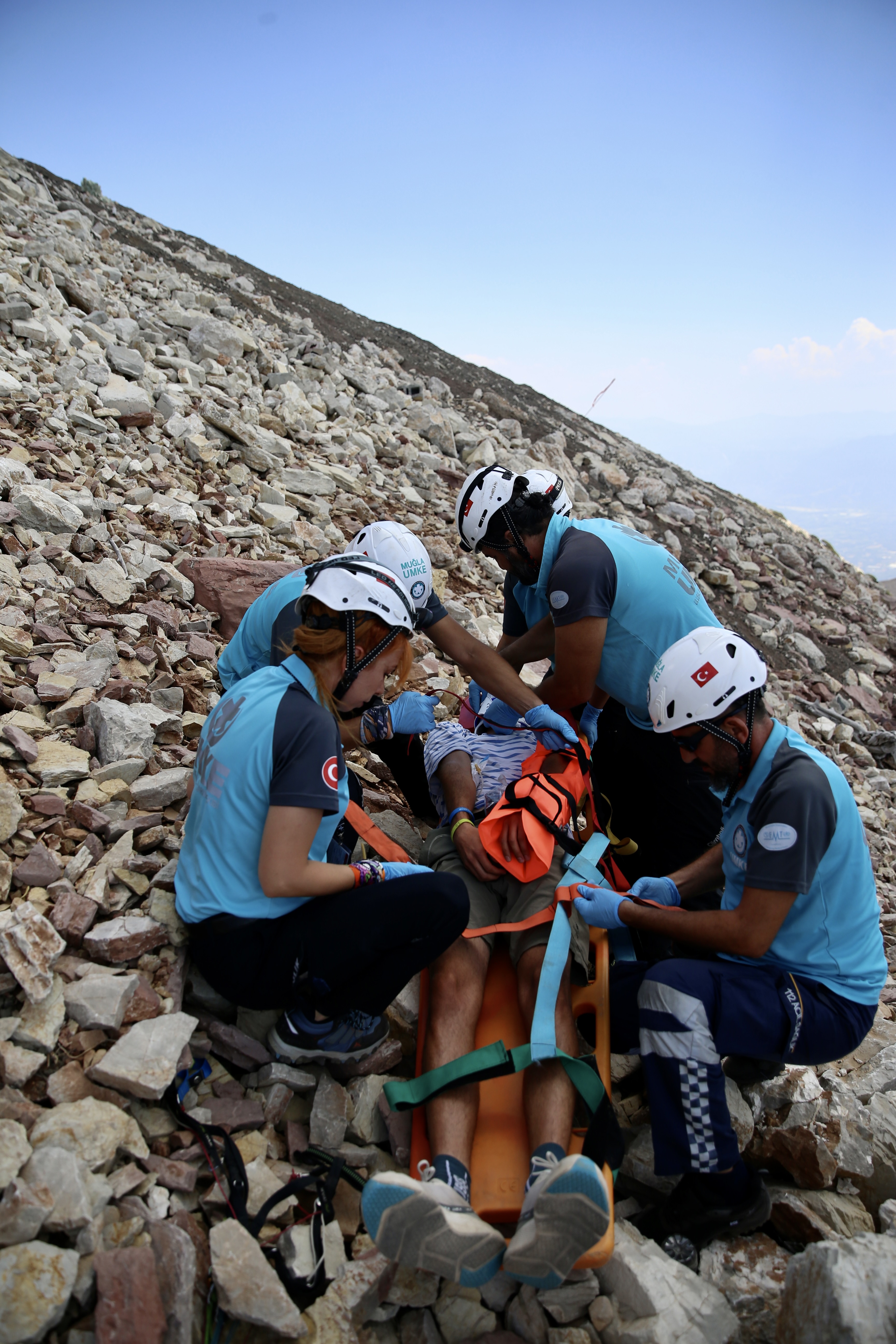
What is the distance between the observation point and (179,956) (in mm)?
2910

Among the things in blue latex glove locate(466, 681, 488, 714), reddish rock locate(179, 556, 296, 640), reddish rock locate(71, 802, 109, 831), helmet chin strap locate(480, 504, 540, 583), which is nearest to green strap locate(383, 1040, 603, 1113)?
reddish rock locate(71, 802, 109, 831)

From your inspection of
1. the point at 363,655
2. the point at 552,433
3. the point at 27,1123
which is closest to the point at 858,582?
the point at 552,433

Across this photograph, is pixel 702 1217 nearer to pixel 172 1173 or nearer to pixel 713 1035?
pixel 713 1035

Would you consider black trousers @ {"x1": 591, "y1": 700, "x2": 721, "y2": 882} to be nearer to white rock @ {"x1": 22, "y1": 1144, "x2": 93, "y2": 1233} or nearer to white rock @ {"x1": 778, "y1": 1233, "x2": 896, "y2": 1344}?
white rock @ {"x1": 778, "y1": 1233, "x2": 896, "y2": 1344}

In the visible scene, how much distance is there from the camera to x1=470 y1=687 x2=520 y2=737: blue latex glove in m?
4.20

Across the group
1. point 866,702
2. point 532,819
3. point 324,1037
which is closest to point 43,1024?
point 324,1037

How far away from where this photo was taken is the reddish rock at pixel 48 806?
3.28 meters

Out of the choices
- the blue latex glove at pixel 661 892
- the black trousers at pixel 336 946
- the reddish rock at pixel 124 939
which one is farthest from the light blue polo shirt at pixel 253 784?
the blue latex glove at pixel 661 892

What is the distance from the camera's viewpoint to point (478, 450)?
37.2 feet

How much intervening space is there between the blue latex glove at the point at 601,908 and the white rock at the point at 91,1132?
170 centimetres

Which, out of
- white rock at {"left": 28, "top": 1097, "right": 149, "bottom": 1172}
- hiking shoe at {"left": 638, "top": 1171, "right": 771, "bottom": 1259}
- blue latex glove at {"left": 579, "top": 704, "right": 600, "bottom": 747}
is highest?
blue latex glove at {"left": 579, "top": 704, "right": 600, "bottom": 747}

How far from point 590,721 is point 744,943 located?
194cm

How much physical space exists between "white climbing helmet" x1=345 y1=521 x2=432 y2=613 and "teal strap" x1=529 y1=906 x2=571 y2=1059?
1663 mm

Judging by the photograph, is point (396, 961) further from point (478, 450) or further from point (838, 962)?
point (478, 450)
